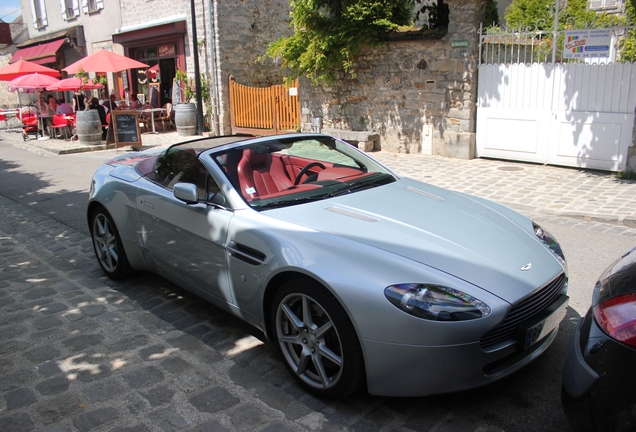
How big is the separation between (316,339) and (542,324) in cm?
124

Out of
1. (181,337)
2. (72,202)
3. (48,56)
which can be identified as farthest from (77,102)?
(181,337)

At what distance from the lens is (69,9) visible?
2566 cm

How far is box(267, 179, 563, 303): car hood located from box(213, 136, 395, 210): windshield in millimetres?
201

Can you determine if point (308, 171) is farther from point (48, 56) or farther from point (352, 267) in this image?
point (48, 56)

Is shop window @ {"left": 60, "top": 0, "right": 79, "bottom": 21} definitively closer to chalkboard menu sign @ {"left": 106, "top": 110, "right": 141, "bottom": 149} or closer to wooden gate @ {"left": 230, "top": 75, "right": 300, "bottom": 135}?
wooden gate @ {"left": 230, "top": 75, "right": 300, "bottom": 135}

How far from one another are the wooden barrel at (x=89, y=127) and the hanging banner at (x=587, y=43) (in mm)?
12544

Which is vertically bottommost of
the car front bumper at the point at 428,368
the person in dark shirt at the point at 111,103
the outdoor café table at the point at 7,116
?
the car front bumper at the point at 428,368

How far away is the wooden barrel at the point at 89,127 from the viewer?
49.9 feet

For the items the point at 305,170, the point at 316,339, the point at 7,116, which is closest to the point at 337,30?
the point at 305,170

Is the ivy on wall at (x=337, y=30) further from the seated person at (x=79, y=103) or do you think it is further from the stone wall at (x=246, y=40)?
the seated person at (x=79, y=103)

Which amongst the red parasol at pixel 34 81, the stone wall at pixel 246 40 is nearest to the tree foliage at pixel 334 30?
the stone wall at pixel 246 40

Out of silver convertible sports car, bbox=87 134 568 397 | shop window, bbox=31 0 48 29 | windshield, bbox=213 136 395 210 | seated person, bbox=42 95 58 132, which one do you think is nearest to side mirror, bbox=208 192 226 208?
silver convertible sports car, bbox=87 134 568 397

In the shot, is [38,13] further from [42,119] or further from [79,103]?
[42,119]

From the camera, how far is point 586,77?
30.6 feet
